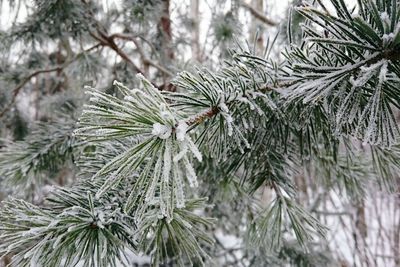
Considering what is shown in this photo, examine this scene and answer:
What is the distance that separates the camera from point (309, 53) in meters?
0.58

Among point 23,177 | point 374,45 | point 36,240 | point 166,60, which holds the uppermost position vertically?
point 166,60

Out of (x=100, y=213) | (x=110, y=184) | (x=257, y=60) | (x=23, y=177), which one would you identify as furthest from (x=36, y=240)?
(x=23, y=177)

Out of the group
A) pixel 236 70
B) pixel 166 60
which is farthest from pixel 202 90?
pixel 166 60

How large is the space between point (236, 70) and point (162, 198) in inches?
10.2

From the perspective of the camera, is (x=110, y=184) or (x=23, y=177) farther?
(x=23, y=177)

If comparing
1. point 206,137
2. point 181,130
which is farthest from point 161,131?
point 206,137

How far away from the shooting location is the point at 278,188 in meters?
0.80

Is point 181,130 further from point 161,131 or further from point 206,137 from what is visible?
point 206,137

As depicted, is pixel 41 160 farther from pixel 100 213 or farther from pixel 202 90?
pixel 202 90

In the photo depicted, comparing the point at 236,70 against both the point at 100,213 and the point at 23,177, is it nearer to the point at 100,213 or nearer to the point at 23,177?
the point at 100,213

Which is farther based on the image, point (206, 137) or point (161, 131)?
point (206, 137)

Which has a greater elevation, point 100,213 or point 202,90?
point 202,90

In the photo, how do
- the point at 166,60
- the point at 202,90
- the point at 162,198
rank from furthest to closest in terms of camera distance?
the point at 166,60, the point at 202,90, the point at 162,198

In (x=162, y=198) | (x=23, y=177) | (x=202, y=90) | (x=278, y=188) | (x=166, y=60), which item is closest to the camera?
(x=162, y=198)
